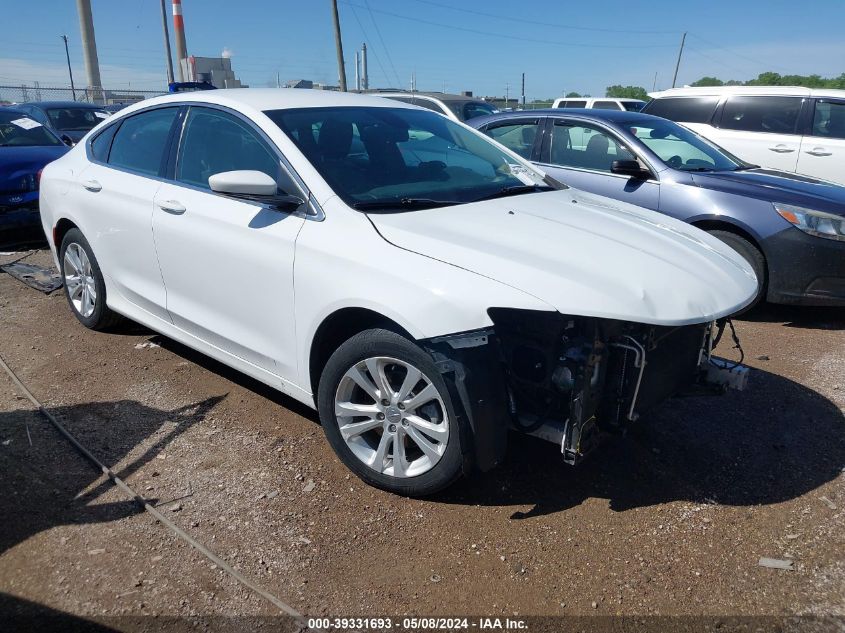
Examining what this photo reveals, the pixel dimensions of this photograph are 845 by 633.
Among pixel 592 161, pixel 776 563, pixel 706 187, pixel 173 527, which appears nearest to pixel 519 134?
pixel 592 161

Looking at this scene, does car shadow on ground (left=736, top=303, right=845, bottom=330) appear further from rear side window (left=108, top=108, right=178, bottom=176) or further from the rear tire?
rear side window (left=108, top=108, right=178, bottom=176)

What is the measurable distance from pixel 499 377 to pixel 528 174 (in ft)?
5.86

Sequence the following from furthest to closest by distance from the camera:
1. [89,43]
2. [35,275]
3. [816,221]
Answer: [89,43]
[35,275]
[816,221]

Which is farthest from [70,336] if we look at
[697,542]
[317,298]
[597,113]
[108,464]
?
[597,113]

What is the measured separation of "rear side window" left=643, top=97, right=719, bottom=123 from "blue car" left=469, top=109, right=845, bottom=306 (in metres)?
2.91

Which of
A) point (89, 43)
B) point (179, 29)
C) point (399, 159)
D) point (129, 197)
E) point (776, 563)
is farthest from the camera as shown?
point (89, 43)

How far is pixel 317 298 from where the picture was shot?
10.2 feet

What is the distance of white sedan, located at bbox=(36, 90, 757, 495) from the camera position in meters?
2.73

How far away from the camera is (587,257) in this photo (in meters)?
2.87

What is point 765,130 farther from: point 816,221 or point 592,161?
point 816,221

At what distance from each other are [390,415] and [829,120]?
828 cm

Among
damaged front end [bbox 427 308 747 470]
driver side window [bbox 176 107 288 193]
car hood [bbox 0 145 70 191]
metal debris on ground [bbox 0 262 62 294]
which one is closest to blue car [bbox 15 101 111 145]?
car hood [bbox 0 145 70 191]

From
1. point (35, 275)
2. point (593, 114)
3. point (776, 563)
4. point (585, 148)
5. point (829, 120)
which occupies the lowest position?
point (35, 275)

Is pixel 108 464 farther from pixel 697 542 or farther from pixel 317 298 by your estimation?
pixel 697 542
